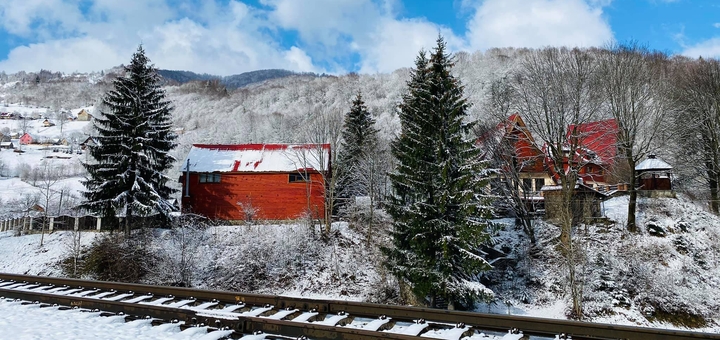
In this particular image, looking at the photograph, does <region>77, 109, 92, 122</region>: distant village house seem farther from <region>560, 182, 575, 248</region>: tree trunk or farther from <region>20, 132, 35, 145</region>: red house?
<region>560, 182, 575, 248</region>: tree trunk

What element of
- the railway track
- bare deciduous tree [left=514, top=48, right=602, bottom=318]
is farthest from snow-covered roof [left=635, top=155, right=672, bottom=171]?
the railway track

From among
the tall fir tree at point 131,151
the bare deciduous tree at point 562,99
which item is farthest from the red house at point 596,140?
the tall fir tree at point 131,151

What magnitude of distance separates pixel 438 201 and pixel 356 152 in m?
16.1

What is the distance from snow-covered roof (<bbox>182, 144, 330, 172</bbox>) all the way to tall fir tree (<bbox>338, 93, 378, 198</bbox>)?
75.6 inches

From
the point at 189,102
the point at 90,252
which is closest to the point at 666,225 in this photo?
the point at 90,252

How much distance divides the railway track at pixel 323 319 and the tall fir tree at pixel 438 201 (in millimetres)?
9304

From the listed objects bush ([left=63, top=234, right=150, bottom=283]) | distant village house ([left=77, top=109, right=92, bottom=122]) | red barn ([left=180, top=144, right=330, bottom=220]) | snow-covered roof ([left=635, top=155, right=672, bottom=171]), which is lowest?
bush ([left=63, top=234, right=150, bottom=283])

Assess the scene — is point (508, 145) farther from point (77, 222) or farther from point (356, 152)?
Result: point (77, 222)

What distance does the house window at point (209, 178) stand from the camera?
30938 mm

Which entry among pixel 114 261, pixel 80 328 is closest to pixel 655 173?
pixel 80 328

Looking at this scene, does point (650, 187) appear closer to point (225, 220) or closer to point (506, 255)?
point (506, 255)

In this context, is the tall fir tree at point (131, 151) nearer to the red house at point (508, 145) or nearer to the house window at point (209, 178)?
the house window at point (209, 178)

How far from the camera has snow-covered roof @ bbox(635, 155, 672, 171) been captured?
2842cm

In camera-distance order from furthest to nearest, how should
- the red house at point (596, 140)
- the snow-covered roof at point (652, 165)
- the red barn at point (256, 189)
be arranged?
the red barn at point (256, 189)
the snow-covered roof at point (652, 165)
the red house at point (596, 140)
